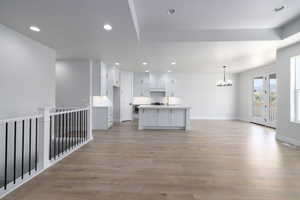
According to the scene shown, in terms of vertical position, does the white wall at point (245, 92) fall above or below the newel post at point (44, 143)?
above

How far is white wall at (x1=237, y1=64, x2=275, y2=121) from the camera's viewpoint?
826cm

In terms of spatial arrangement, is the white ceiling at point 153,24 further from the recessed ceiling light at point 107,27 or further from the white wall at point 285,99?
the white wall at point 285,99

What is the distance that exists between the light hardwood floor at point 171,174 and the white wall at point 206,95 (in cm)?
551

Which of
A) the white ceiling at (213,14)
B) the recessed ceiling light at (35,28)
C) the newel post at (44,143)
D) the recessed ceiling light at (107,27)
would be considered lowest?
→ the newel post at (44,143)

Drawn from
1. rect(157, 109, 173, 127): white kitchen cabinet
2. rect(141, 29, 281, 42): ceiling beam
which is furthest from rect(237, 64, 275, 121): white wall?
rect(157, 109, 173, 127): white kitchen cabinet

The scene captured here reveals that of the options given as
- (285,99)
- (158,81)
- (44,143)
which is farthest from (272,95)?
(44,143)

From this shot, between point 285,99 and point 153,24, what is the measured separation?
4.04 meters

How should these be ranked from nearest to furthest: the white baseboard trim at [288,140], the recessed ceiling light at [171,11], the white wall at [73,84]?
1. the recessed ceiling light at [171,11]
2. the white baseboard trim at [288,140]
3. the white wall at [73,84]

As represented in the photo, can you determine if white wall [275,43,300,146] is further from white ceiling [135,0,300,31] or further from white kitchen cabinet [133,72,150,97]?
white kitchen cabinet [133,72,150,97]

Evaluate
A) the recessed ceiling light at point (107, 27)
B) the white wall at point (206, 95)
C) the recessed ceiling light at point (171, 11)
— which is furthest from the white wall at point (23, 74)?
the white wall at point (206, 95)

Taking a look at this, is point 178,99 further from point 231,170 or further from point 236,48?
point 231,170

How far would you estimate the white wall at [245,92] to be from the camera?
27.1ft

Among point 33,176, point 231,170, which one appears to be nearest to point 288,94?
point 231,170

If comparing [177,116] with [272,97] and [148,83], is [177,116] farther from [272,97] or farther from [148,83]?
[272,97]
